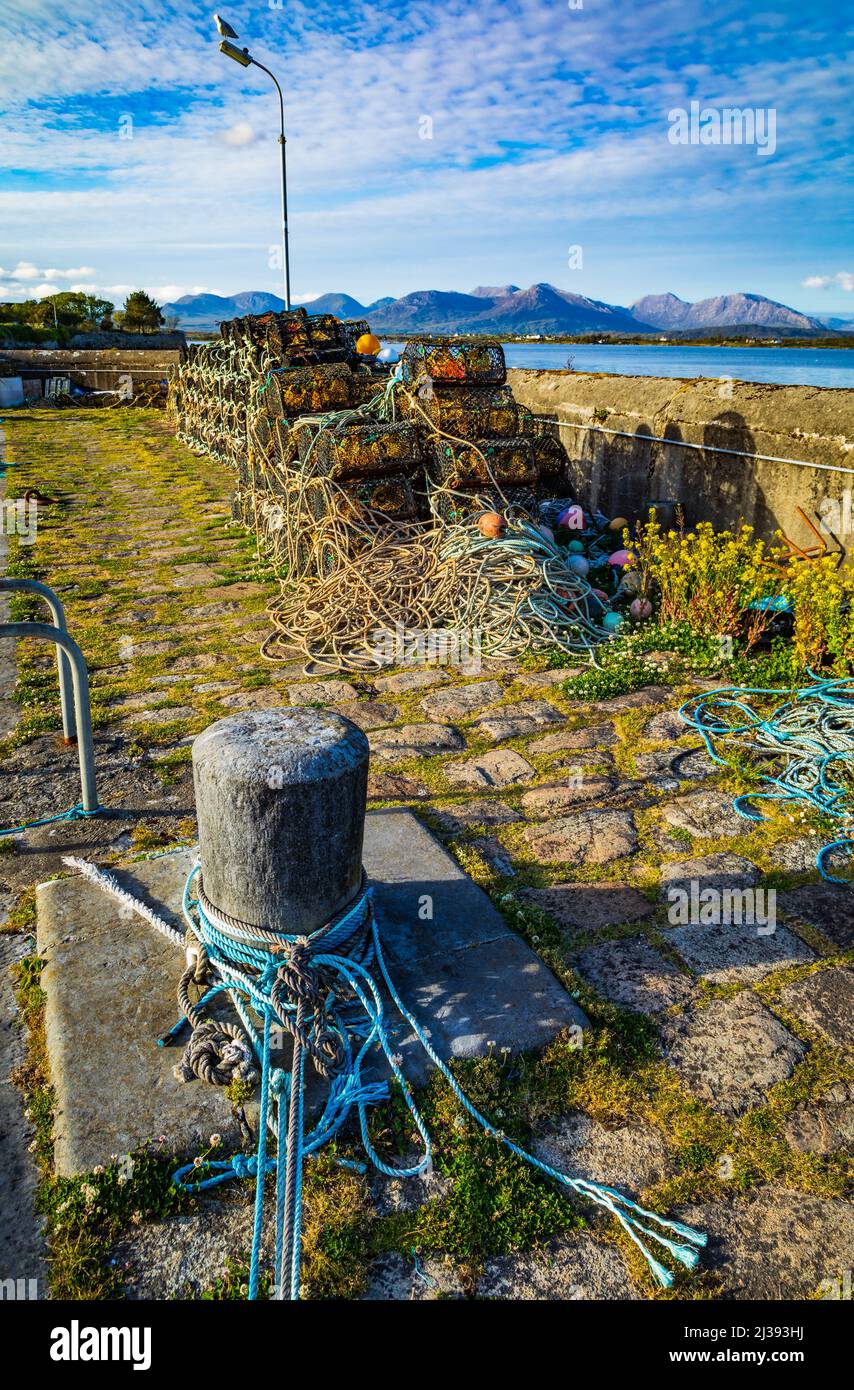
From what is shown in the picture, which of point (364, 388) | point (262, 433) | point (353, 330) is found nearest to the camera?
point (364, 388)

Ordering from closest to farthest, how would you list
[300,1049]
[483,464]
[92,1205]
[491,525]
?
[92,1205]
[300,1049]
[491,525]
[483,464]

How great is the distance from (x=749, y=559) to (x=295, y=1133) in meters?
4.81

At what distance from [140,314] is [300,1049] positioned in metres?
46.8

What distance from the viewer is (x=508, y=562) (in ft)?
20.4

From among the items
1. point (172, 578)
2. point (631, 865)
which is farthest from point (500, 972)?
point (172, 578)

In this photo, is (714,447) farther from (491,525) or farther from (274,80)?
(274,80)

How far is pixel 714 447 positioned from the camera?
6438 millimetres

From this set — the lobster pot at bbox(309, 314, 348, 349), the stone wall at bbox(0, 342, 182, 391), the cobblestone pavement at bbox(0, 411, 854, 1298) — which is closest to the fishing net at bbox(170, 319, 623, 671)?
the cobblestone pavement at bbox(0, 411, 854, 1298)

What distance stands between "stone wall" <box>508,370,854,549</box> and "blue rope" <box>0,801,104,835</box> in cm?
462

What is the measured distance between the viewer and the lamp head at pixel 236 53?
584 inches

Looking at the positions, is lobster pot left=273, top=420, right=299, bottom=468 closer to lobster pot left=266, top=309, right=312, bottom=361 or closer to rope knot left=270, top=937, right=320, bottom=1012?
lobster pot left=266, top=309, right=312, bottom=361

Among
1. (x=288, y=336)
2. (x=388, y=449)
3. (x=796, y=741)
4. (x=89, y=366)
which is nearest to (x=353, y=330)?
(x=288, y=336)

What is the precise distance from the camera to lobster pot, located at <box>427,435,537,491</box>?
6.68 meters

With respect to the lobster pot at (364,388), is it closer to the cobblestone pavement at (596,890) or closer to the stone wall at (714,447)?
the stone wall at (714,447)
